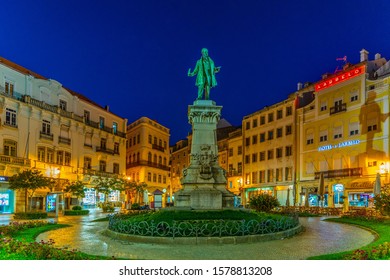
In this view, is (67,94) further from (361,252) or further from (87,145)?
(361,252)

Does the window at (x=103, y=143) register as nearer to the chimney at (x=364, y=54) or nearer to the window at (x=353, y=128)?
the window at (x=353, y=128)

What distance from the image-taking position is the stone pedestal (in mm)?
19672

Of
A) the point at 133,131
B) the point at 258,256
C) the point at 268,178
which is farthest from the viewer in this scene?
the point at 133,131

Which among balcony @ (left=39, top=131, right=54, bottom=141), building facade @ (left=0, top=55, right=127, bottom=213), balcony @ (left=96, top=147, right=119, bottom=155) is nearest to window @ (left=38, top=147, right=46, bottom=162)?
building facade @ (left=0, top=55, right=127, bottom=213)

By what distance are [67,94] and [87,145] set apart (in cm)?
722

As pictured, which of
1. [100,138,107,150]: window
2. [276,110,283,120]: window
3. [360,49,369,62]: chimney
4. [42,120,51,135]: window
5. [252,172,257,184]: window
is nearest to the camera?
[42,120,51,135]: window

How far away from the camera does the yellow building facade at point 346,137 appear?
4150 cm

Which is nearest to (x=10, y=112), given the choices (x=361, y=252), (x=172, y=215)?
(x=172, y=215)

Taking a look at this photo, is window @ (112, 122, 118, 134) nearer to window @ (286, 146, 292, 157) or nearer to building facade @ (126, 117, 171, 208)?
building facade @ (126, 117, 171, 208)

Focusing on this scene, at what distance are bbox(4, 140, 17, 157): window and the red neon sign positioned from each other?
35.8 meters

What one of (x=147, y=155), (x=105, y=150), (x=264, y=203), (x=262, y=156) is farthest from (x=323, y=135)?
(x=147, y=155)

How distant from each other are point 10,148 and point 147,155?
3017 centimetres

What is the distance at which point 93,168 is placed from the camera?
53.6m

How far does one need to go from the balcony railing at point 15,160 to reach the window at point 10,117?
369cm
